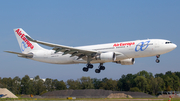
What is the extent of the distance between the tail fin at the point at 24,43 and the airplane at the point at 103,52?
7.86ft

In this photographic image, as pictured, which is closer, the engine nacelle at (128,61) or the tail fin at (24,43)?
the engine nacelle at (128,61)

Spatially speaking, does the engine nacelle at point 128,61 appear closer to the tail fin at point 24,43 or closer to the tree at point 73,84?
the tail fin at point 24,43

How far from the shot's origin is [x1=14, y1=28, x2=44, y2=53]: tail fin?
4691cm

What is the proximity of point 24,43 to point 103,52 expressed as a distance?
17.7m

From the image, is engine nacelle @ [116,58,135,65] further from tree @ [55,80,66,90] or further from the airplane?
tree @ [55,80,66,90]

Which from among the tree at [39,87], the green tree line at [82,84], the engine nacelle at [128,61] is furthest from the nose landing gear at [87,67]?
the tree at [39,87]

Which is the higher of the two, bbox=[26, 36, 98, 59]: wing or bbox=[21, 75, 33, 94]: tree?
bbox=[26, 36, 98, 59]: wing

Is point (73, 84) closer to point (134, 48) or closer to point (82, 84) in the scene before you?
point (82, 84)

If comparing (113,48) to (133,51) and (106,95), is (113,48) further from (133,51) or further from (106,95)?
(106,95)

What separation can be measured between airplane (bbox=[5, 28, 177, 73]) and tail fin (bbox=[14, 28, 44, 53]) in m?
2.40

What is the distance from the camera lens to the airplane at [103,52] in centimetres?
3625

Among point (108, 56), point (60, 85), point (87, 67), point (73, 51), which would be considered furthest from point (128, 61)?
point (60, 85)

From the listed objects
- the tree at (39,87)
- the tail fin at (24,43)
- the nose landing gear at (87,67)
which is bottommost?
the tree at (39,87)

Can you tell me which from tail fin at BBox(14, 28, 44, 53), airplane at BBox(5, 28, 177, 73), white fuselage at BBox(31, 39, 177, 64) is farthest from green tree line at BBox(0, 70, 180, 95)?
white fuselage at BBox(31, 39, 177, 64)
